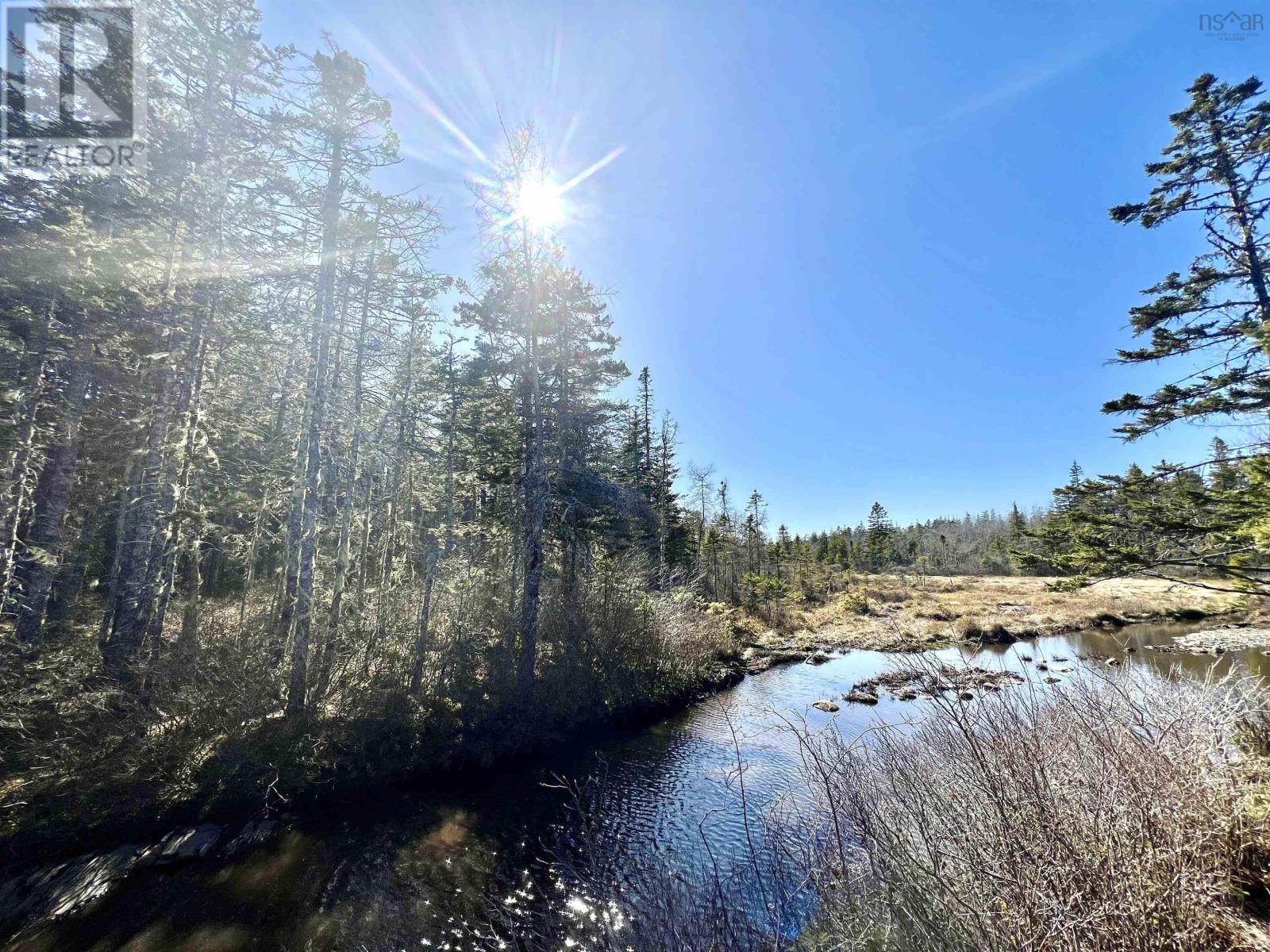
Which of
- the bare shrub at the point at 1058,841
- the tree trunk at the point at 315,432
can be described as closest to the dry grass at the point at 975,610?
the bare shrub at the point at 1058,841

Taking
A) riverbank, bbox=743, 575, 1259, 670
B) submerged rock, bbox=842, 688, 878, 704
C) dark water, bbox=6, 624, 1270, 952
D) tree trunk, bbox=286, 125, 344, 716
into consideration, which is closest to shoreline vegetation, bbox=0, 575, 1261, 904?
dark water, bbox=6, 624, 1270, 952

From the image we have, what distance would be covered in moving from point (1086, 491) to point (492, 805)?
13169 mm

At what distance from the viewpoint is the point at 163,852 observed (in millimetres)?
7047

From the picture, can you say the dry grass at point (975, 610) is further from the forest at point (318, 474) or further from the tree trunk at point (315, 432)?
the tree trunk at point (315, 432)

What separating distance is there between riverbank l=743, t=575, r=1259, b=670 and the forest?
9962 mm

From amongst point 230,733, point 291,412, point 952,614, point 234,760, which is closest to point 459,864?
point 234,760

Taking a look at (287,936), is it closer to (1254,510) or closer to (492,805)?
(492,805)

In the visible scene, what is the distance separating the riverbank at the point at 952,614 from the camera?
25156 mm

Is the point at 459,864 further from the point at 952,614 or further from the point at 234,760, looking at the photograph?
the point at 952,614

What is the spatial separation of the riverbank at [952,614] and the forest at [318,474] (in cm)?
996

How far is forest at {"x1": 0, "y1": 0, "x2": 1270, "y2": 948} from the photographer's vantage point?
8.06 metres

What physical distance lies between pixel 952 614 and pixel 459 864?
3418 centimetres

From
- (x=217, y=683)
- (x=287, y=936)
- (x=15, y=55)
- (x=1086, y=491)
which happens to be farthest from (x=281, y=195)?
A: (x=1086, y=491)

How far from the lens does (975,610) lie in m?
33.6
